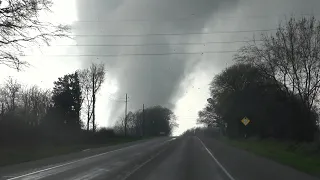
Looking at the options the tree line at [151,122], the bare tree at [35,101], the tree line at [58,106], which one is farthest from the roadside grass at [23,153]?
the tree line at [151,122]

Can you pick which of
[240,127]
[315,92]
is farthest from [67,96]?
[315,92]

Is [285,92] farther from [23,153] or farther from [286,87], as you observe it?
[23,153]

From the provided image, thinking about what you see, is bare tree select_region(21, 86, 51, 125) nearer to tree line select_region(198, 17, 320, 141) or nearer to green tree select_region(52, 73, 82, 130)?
green tree select_region(52, 73, 82, 130)

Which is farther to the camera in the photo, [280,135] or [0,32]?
[280,135]

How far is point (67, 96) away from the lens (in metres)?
85.1

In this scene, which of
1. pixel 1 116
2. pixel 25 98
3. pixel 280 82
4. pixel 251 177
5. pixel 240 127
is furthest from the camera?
pixel 25 98

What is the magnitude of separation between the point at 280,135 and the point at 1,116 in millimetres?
35959

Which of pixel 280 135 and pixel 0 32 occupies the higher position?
pixel 0 32

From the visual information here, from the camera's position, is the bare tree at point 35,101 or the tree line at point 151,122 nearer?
the bare tree at point 35,101

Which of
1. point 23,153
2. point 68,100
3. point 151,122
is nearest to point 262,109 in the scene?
point 68,100

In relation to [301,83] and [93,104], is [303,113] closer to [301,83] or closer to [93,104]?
[301,83]

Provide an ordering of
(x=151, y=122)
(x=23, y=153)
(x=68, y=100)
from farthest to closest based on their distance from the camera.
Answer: (x=151, y=122) < (x=68, y=100) < (x=23, y=153)

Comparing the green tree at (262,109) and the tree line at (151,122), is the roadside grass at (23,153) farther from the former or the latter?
the tree line at (151,122)

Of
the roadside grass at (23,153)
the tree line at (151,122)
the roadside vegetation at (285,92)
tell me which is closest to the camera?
the roadside grass at (23,153)
